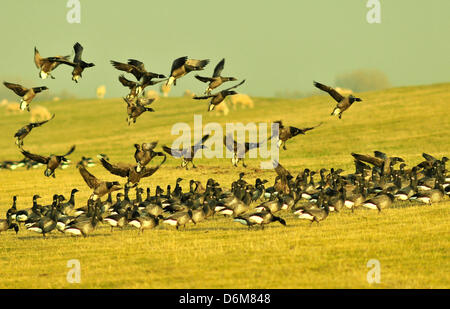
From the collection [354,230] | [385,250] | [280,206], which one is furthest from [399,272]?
[280,206]

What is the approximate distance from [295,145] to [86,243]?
147 ft

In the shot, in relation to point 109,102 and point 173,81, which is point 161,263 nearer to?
point 173,81

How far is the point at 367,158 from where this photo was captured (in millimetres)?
30391

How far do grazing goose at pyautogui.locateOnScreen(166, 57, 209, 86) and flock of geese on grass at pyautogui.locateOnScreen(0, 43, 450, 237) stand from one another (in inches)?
1.3

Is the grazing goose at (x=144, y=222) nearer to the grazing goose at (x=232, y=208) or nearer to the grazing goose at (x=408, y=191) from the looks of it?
the grazing goose at (x=232, y=208)

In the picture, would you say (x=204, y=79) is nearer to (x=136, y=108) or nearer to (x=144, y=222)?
(x=136, y=108)

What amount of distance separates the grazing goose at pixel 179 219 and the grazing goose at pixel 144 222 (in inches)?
20.8

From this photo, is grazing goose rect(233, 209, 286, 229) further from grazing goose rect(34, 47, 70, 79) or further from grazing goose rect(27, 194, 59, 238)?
grazing goose rect(34, 47, 70, 79)

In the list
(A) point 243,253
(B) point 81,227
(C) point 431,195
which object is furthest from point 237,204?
(C) point 431,195

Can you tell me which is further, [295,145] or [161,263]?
[295,145]

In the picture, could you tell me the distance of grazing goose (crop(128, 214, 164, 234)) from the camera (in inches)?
1076

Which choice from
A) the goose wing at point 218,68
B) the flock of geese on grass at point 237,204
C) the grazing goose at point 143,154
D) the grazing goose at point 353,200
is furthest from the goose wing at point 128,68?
the grazing goose at point 353,200

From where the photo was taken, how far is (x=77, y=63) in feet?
74.3
